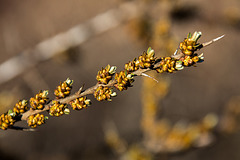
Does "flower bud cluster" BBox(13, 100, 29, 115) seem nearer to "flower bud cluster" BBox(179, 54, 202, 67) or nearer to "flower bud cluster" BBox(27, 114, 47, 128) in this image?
"flower bud cluster" BBox(27, 114, 47, 128)

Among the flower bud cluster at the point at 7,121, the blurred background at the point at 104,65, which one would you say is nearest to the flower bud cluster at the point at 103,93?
the flower bud cluster at the point at 7,121

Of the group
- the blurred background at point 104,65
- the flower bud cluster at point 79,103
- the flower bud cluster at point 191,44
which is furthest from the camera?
the blurred background at point 104,65

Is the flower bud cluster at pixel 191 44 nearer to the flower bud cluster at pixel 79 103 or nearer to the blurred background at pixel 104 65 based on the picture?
the flower bud cluster at pixel 79 103

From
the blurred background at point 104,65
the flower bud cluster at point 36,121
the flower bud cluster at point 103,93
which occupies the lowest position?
the flower bud cluster at point 103,93

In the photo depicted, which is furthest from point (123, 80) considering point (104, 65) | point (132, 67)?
point (104, 65)

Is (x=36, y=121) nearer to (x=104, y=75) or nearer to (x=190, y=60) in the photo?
(x=104, y=75)

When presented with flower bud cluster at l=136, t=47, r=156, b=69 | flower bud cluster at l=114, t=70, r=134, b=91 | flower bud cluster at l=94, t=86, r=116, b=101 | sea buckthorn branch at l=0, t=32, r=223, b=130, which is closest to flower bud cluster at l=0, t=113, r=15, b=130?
sea buckthorn branch at l=0, t=32, r=223, b=130

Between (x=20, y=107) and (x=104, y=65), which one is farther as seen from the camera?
(x=104, y=65)
